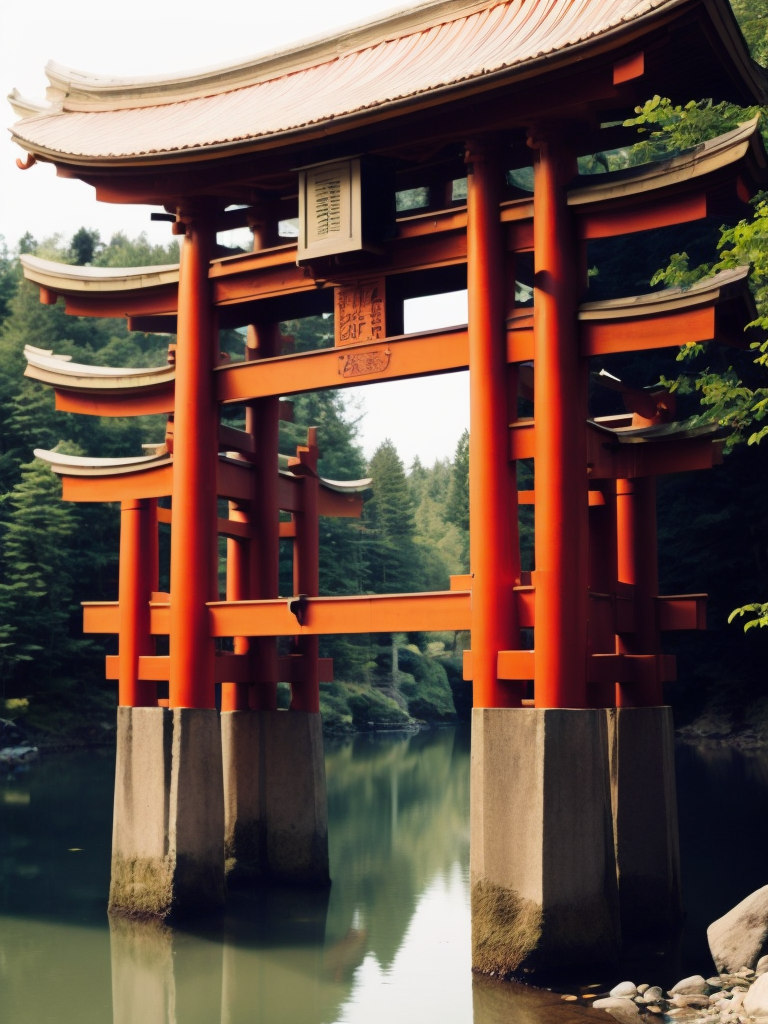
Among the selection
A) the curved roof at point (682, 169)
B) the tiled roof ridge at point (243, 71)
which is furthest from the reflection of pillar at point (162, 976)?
the tiled roof ridge at point (243, 71)

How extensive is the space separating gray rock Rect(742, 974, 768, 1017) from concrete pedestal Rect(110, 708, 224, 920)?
18.3 ft

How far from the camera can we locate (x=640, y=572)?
1304cm

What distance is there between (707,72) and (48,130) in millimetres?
7421

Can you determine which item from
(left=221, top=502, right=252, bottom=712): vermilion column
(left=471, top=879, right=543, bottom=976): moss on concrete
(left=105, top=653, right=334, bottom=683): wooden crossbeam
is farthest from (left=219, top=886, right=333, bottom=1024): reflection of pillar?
(left=105, top=653, right=334, bottom=683): wooden crossbeam

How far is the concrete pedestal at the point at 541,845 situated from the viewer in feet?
33.5

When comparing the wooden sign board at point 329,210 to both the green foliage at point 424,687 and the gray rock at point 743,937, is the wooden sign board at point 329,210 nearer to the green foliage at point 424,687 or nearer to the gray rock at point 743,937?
the gray rock at point 743,937

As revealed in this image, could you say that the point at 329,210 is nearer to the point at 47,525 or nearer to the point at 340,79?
the point at 340,79

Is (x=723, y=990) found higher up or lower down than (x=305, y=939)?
higher up

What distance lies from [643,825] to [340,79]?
8.03 m

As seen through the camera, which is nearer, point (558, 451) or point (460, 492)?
point (558, 451)

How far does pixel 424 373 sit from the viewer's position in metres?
12.0

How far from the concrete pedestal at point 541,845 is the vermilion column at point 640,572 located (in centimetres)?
196

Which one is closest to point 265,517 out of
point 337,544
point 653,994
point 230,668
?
point 230,668

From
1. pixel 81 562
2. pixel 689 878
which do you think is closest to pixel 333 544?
pixel 81 562
